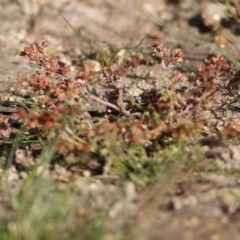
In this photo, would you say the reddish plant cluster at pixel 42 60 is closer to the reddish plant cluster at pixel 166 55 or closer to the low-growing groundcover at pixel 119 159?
the low-growing groundcover at pixel 119 159

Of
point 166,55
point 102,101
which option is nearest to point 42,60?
point 102,101

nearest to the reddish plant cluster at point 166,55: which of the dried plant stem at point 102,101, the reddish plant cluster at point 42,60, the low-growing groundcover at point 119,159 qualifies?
the low-growing groundcover at point 119,159

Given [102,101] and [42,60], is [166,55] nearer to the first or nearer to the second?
[102,101]

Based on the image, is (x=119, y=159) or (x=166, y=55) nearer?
(x=119, y=159)

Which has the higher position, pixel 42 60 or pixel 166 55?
pixel 166 55

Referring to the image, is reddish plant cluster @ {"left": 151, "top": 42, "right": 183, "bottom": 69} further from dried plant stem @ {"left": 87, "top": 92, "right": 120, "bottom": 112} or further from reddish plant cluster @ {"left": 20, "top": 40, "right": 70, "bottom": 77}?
reddish plant cluster @ {"left": 20, "top": 40, "right": 70, "bottom": 77}

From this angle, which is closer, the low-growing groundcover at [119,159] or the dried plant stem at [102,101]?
the low-growing groundcover at [119,159]

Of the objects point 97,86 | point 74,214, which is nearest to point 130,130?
point 74,214

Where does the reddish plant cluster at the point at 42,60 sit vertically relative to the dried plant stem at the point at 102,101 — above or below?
above

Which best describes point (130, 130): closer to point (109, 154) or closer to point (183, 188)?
point (109, 154)

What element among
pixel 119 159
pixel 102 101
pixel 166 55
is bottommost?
pixel 119 159
